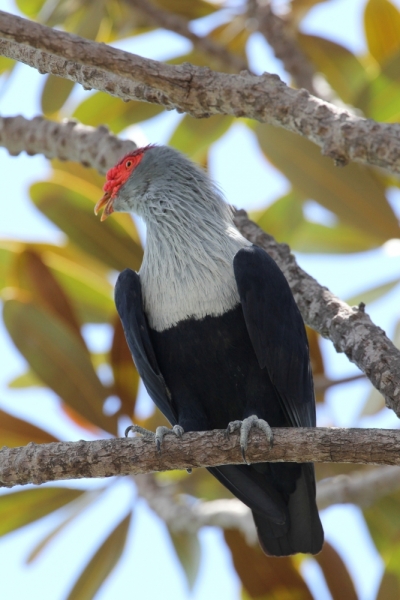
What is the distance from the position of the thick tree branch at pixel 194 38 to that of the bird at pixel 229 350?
1.60 metres

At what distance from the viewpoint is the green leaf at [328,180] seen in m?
4.59

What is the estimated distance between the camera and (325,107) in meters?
2.93

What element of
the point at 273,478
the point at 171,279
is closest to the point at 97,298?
the point at 171,279

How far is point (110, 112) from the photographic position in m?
5.16

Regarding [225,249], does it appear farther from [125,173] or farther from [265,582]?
[265,582]

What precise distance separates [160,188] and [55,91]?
3.82ft

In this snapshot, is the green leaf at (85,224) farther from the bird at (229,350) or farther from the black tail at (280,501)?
the black tail at (280,501)

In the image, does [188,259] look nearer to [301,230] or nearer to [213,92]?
[213,92]

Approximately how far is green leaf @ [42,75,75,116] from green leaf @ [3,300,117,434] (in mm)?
1352

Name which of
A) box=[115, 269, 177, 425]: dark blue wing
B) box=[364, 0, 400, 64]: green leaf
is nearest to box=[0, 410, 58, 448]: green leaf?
box=[115, 269, 177, 425]: dark blue wing

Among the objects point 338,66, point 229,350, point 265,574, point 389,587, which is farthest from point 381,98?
point 265,574

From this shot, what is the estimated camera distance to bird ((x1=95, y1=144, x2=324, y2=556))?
10.8 feet

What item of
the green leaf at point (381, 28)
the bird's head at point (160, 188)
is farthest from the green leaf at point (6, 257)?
the green leaf at point (381, 28)

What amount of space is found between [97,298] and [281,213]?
1.54 meters
